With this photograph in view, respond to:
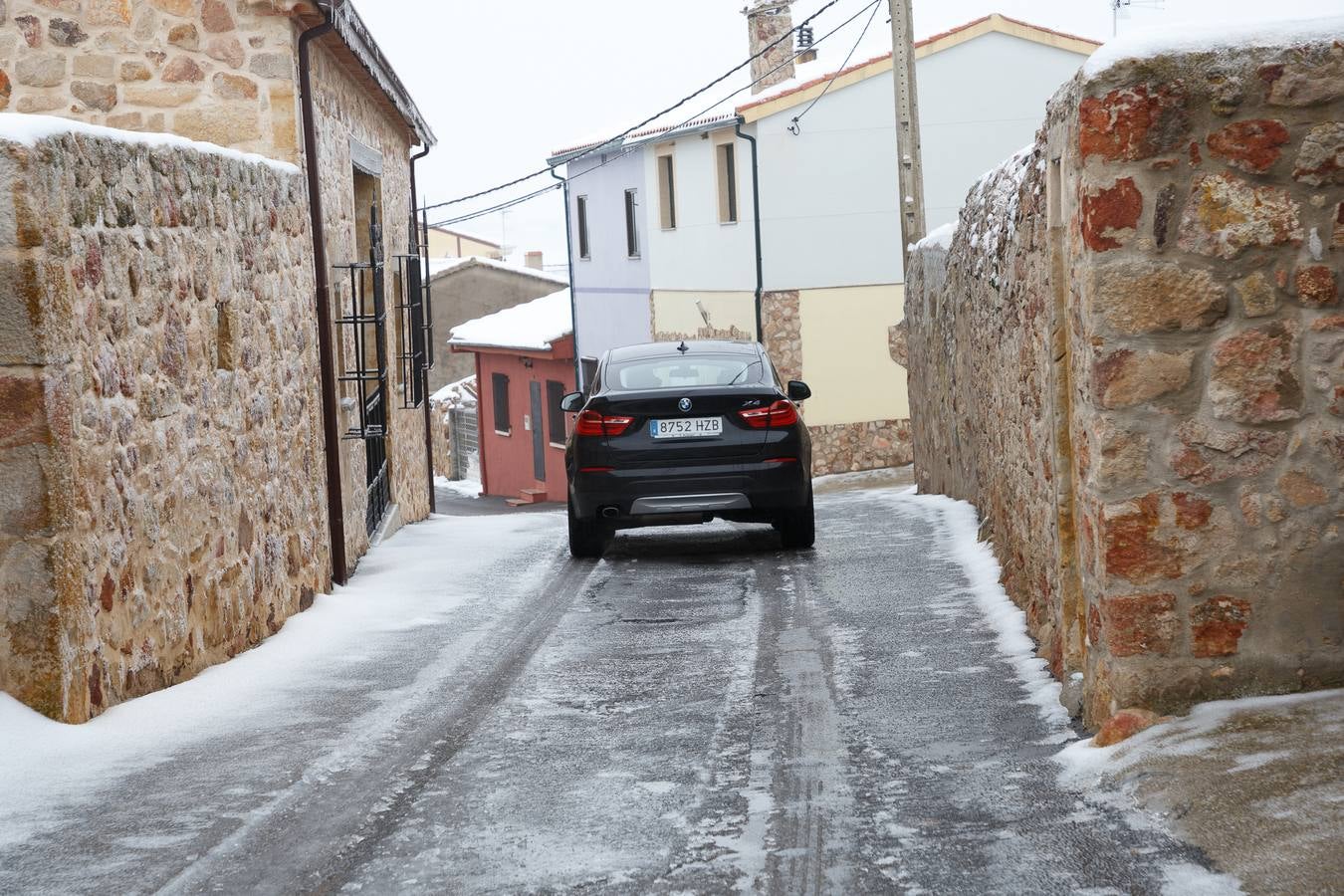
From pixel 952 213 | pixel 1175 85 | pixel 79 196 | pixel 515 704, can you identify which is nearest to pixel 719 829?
pixel 515 704

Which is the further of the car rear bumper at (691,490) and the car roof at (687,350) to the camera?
the car roof at (687,350)

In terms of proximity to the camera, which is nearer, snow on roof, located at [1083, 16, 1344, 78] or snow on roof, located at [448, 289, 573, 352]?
snow on roof, located at [1083, 16, 1344, 78]

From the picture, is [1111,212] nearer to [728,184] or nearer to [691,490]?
[691,490]

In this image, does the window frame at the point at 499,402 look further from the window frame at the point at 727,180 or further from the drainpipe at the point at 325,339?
the drainpipe at the point at 325,339

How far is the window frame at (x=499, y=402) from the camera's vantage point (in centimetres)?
3520

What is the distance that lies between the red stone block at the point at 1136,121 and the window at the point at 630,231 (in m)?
27.2

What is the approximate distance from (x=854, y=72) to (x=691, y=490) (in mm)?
18169

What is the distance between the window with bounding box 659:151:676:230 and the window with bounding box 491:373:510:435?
265 inches

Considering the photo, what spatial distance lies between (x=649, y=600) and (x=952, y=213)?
2067 cm

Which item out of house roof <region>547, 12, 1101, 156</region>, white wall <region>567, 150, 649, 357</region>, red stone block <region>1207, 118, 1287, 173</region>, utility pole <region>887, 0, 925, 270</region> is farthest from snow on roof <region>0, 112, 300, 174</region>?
white wall <region>567, 150, 649, 357</region>

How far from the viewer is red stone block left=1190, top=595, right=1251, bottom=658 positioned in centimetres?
452

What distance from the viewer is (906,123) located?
59.6 ft

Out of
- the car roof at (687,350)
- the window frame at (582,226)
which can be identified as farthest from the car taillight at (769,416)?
the window frame at (582,226)

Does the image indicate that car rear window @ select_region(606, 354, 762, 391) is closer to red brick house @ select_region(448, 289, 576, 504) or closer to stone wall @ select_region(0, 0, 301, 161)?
stone wall @ select_region(0, 0, 301, 161)
